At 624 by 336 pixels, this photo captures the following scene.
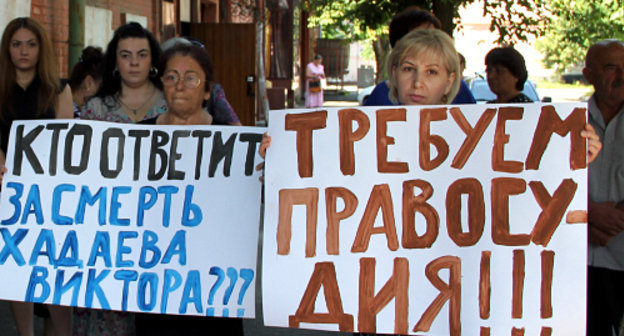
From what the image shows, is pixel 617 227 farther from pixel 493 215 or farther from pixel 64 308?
pixel 64 308

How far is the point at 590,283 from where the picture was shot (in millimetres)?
3697

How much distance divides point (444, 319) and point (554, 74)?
55667 millimetres

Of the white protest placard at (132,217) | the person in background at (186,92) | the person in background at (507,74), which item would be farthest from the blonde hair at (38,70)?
the person in background at (507,74)

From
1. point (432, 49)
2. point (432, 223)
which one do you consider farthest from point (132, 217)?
point (432, 49)

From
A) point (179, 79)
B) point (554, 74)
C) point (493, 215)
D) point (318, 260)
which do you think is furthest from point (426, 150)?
point (554, 74)

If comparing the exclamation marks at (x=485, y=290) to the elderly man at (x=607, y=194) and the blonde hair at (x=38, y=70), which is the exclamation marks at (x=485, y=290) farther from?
the blonde hair at (x=38, y=70)

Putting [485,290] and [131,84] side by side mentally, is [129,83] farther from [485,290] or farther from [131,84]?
[485,290]

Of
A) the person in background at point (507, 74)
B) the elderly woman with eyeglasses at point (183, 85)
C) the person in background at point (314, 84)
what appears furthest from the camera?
the person in background at point (314, 84)

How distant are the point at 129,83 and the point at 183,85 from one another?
0.47 metres

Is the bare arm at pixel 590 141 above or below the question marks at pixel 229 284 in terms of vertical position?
above

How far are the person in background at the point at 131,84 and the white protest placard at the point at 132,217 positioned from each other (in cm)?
40

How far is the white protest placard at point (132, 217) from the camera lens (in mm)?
2832

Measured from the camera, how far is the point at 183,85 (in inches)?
122

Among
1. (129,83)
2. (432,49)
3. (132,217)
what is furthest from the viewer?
(129,83)
